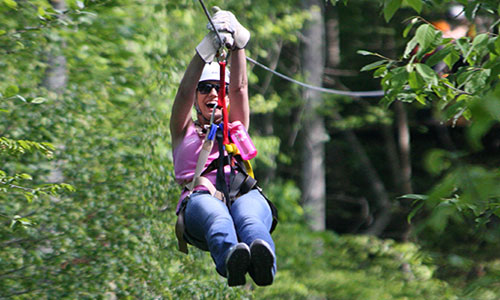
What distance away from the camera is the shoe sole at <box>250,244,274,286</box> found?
10.6ft

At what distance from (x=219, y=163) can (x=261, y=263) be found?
2.45ft

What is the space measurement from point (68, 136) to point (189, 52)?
291cm

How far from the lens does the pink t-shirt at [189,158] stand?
3879 mm

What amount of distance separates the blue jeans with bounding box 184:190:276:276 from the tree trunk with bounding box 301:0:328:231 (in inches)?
397

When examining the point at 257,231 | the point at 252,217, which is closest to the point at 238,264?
the point at 257,231

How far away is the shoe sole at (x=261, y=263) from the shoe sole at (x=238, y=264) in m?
0.04

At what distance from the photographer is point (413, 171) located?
16.6m

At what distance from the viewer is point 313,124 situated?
13.9 meters

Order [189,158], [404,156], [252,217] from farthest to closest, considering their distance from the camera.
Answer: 1. [404,156]
2. [189,158]
3. [252,217]

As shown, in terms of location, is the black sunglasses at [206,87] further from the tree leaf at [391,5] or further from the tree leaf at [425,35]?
the tree leaf at [391,5]

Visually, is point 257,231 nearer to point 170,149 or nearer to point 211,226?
point 211,226

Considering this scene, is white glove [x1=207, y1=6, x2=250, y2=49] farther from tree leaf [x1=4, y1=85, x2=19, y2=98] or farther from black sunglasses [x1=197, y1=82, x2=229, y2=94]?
tree leaf [x1=4, y1=85, x2=19, y2=98]

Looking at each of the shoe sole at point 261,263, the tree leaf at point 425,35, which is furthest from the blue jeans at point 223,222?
the tree leaf at point 425,35

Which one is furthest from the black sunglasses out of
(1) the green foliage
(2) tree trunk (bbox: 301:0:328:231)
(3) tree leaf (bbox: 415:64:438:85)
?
(2) tree trunk (bbox: 301:0:328:231)
